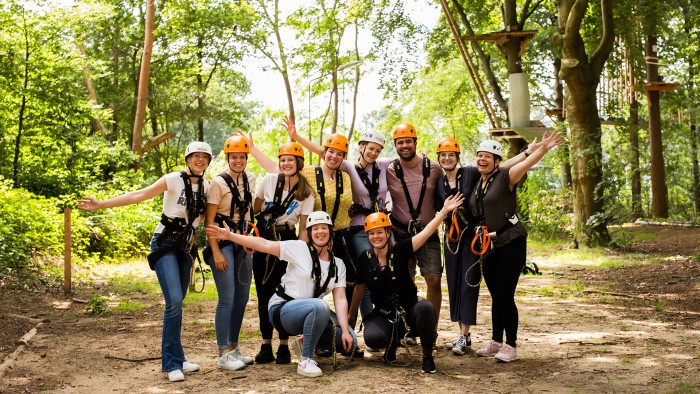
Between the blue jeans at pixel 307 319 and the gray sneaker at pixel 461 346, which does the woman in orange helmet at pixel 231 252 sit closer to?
the blue jeans at pixel 307 319

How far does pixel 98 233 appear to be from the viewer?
56.0ft

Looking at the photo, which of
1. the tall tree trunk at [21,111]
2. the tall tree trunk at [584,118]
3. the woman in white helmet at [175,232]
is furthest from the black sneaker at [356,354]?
the tall tree trunk at [21,111]

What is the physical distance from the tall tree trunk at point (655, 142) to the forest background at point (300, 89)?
0.19ft

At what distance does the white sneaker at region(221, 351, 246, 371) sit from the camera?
6.83 metres

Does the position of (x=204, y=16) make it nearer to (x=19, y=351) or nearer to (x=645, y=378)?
(x=19, y=351)

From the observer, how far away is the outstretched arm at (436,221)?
270 inches

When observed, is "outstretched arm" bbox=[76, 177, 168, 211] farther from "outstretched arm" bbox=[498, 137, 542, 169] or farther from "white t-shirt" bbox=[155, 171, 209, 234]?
"outstretched arm" bbox=[498, 137, 542, 169]

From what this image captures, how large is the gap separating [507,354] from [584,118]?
11.4 m

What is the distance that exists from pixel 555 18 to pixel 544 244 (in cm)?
919

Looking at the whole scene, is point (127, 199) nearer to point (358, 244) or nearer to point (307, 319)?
point (307, 319)

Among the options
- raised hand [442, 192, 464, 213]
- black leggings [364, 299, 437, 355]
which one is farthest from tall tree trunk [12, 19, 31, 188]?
raised hand [442, 192, 464, 213]

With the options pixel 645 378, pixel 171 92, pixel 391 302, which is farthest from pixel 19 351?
pixel 171 92

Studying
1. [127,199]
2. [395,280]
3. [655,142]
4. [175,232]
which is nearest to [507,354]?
[395,280]

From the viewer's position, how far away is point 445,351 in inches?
300
